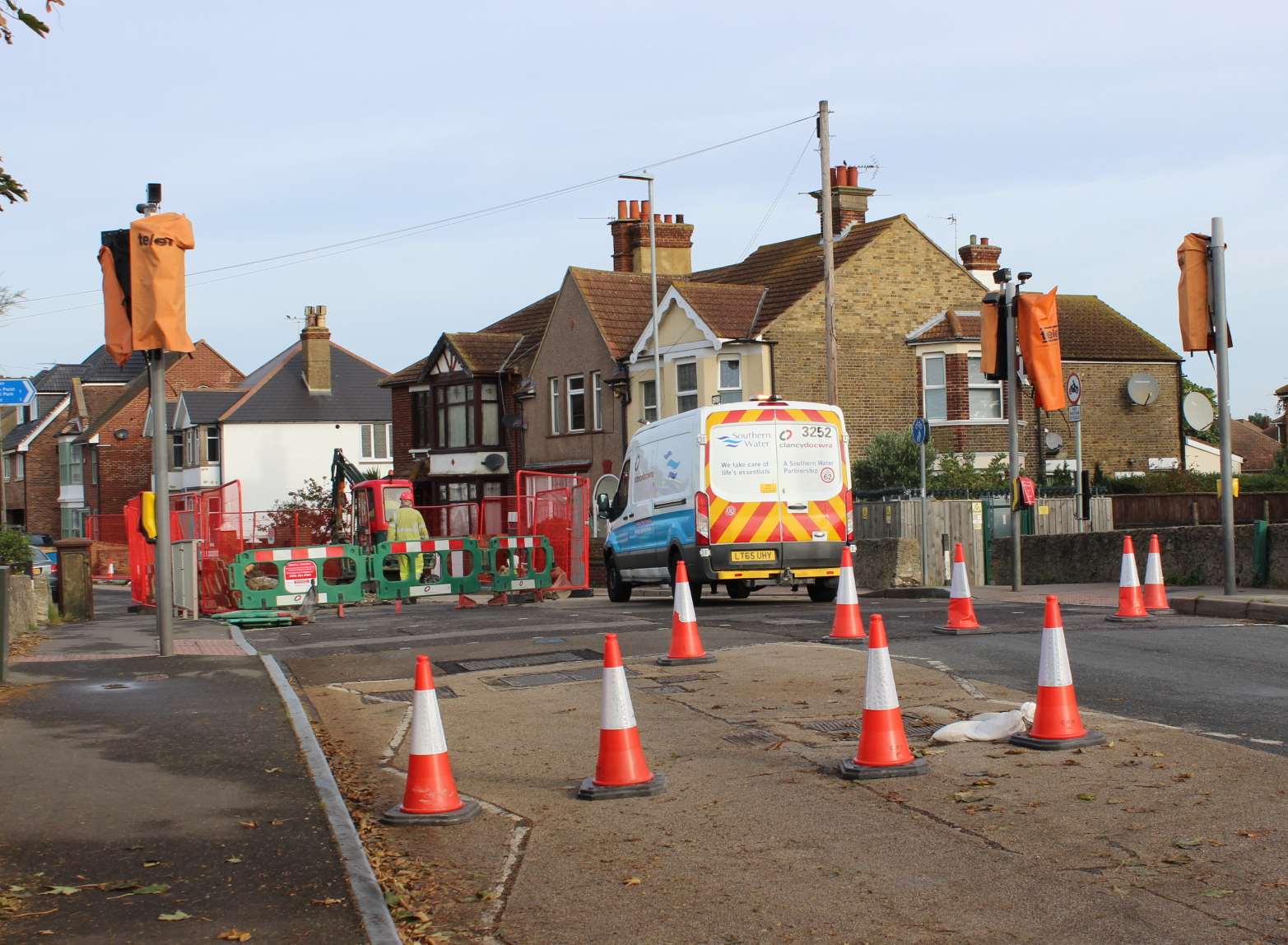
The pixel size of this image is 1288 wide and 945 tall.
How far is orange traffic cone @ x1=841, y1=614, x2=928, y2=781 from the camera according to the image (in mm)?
7301

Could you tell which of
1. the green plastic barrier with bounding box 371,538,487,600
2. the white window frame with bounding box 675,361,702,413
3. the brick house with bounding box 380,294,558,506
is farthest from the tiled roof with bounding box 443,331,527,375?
the green plastic barrier with bounding box 371,538,487,600

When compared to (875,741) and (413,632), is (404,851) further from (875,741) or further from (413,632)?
(413,632)

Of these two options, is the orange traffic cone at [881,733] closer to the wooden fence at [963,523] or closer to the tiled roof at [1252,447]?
the wooden fence at [963,523]

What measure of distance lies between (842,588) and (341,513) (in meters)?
26.2

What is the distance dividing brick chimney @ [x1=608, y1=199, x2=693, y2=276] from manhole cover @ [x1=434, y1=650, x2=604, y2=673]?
1196 inches

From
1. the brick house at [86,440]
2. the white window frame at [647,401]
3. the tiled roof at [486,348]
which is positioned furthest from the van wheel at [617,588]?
the brick house at [86,440]

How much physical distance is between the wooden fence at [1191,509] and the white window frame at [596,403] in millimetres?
14864

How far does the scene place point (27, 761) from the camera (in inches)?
308

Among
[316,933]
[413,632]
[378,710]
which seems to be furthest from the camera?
[413,632]

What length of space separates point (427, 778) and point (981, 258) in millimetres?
39172

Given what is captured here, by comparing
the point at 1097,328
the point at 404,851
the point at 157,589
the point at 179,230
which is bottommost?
the point at 404,851

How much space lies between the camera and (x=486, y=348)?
45.9 metres

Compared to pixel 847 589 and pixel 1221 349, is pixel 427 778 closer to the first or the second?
pixel 847 589

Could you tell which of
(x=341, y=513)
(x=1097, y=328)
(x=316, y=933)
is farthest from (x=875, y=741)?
(x=1097, y=328)
